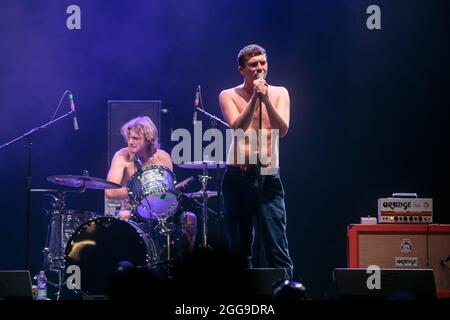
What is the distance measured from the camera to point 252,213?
19.5 feet

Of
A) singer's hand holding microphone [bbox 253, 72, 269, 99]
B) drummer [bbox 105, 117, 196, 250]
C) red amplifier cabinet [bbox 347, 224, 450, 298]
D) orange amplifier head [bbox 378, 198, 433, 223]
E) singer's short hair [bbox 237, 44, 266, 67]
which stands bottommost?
red amplifier cabinet [bbox 347, 224, 450, 298]

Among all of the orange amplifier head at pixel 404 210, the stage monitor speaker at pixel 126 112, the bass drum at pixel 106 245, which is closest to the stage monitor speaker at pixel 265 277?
the bass drum at pixel 106 245

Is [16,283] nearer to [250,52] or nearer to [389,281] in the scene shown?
[389,281]

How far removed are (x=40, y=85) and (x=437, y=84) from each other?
4936 millimetres

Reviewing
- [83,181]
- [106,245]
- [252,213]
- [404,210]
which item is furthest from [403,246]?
[83,181]

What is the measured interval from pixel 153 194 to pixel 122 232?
0.59 metres

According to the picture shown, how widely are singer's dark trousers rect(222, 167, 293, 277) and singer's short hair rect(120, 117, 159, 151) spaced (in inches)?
112

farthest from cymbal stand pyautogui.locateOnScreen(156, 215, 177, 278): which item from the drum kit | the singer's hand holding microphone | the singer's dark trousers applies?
the singer's hand holding microphone

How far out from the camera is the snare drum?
746 centimetres

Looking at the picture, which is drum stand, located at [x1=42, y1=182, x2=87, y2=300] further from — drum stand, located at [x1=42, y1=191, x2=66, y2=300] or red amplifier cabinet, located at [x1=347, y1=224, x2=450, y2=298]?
red amplifier cabinet, located at [x1=347, y1=224, x2=450, y2=298]
